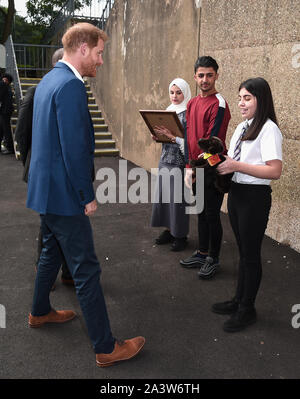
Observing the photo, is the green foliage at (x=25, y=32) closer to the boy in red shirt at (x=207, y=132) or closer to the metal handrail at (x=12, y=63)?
the metal handrail at (x=12, y=63)

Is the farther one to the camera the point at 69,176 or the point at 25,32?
the point at 25,32

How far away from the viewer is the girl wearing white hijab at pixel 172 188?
3.67 meters

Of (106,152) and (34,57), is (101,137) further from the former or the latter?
(34,57)

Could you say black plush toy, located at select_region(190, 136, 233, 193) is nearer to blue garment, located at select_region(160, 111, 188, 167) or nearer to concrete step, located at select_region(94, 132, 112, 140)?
blue garment, located at select_region(160, 111, 188, 167)

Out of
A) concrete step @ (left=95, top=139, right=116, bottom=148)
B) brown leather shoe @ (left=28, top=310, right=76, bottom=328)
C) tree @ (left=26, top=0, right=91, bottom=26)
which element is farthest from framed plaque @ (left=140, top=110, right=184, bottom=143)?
tree @ (left=26, top=0, right=91, bottom=26)

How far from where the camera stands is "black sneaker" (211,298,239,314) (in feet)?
9.41

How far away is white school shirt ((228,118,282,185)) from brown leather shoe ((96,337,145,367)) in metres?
1.25

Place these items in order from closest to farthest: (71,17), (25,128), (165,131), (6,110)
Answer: (25,128), (165,131), (6,110), (71,17)

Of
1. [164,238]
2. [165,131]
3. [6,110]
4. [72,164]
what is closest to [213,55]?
[165,131]

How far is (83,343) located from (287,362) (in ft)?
4.33

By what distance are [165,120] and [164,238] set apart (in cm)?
138

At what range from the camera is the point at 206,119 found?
317cm

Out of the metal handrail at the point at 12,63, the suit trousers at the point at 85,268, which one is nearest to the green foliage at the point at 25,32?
the metal handrail at the point at 12,63
